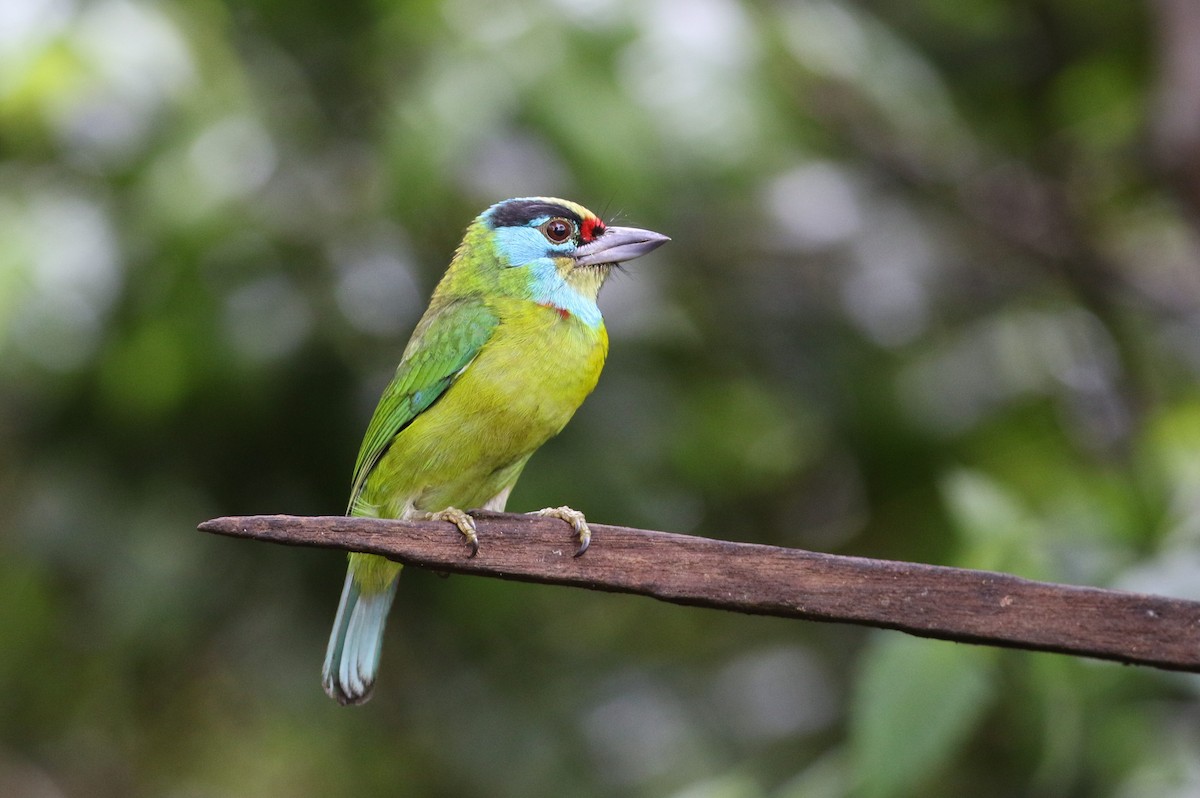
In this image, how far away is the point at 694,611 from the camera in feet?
16.3

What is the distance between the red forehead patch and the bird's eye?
3 centimetres

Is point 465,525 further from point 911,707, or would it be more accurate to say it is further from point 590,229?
point 590,229

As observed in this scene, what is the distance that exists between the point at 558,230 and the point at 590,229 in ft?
0.23

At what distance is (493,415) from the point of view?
263 centimetres

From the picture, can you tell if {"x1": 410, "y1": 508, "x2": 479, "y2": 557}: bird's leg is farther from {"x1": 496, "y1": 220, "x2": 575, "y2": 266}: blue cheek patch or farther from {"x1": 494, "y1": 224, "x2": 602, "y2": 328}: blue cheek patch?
{"x1": 496, "y1": 220, "x2": 575, "y2": 266}: blue cheek patch

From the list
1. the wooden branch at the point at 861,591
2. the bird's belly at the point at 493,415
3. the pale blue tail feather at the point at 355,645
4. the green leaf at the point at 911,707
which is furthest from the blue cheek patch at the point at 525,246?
the wooden branch at the point at 861,591

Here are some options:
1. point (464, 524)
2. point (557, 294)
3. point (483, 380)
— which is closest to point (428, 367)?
point (483, 380)

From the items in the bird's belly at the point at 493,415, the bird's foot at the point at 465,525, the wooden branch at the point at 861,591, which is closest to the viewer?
the wooden branch at the point at 861,591

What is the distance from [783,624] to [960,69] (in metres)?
2.20

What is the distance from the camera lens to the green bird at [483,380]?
2.65m

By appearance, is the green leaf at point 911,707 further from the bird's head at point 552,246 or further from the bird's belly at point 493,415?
the bird's head at point 552,246

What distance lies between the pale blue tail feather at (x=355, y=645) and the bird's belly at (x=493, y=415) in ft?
0.83

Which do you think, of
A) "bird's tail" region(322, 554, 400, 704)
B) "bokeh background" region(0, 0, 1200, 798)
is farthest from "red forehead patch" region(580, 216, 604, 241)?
"bird's tail" region(322, 554, 400, 704)

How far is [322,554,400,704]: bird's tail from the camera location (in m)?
2.72
